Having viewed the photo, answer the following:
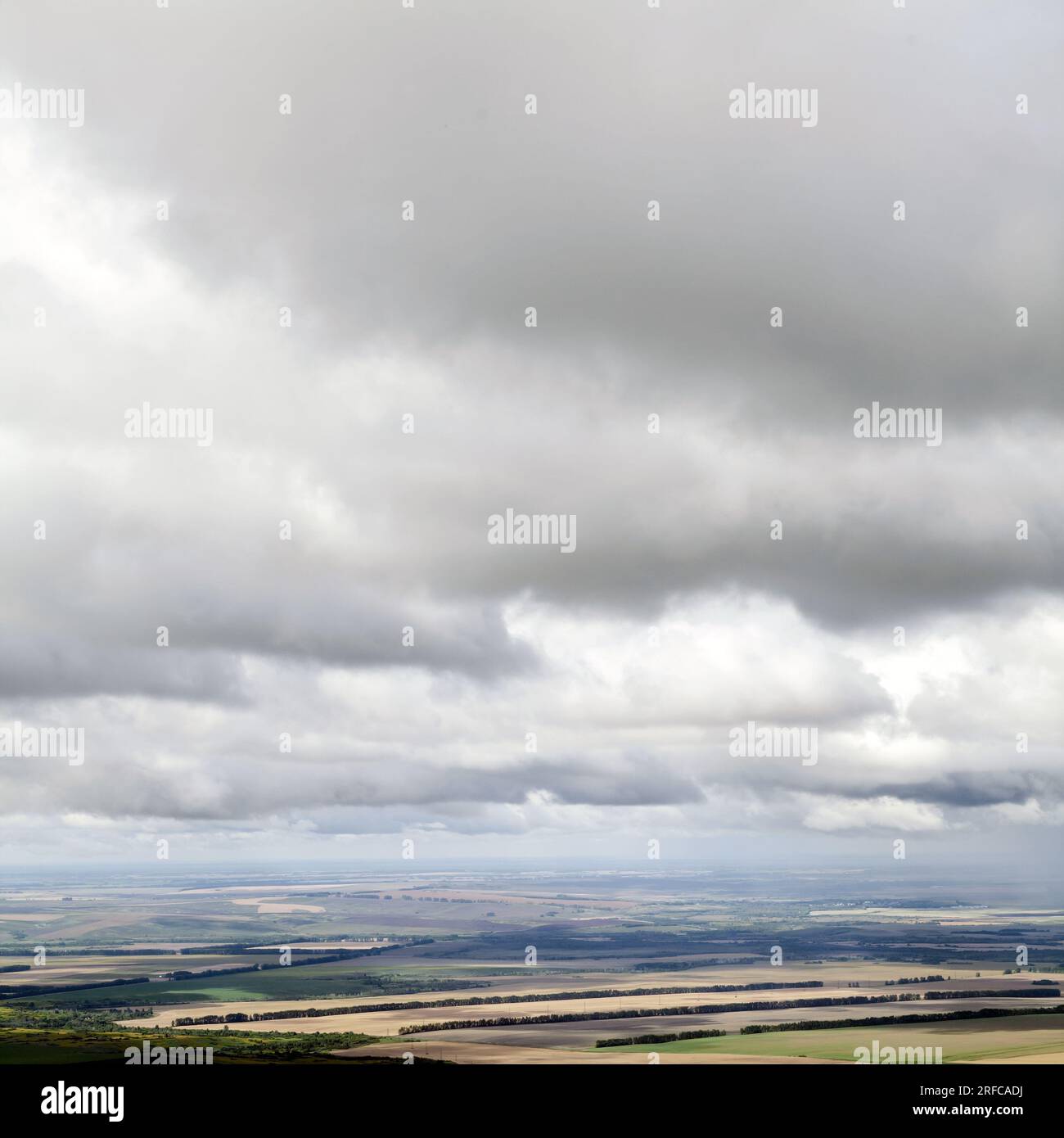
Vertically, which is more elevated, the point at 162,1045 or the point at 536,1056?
the point at 162,1045

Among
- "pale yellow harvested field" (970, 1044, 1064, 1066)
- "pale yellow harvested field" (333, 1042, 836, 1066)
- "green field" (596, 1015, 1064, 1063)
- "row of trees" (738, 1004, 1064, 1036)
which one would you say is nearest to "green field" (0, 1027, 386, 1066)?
"pale yellow harvested field" (333, 1042, 836, 1066)

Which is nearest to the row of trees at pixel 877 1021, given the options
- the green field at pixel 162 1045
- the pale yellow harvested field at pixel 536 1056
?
the pale yellow harvested field at pixel 536 1056

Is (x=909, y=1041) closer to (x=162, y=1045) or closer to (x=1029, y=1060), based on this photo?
(x=1029, y=1060)

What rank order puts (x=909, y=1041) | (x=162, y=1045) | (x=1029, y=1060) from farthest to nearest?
(x=909, y=1041), (x=162, y=1045), (x=1029, y=1060)

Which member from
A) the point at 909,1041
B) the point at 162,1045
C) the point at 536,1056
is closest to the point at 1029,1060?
the point at 909,1041

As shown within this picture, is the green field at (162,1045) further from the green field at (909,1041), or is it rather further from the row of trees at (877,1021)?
the row of trees at (877,1021)
